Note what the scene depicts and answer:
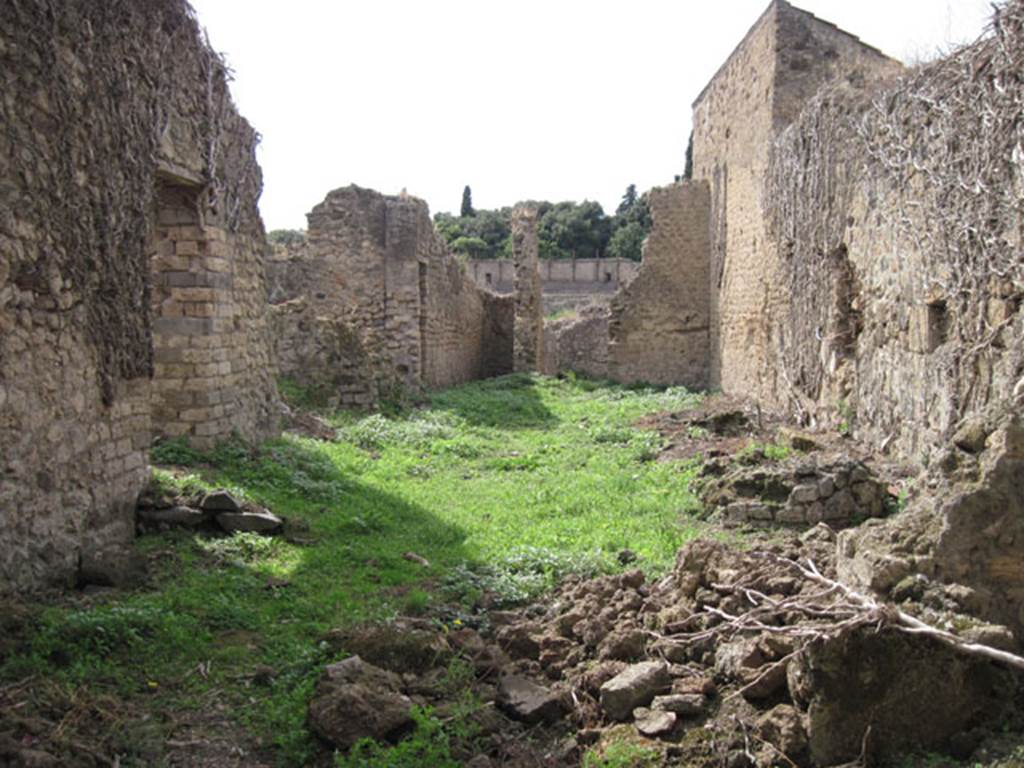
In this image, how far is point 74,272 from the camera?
214 inches

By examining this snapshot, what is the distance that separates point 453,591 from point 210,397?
13.2 ft

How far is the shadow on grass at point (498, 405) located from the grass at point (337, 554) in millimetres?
1892

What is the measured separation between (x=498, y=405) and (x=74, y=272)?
35.8 ft

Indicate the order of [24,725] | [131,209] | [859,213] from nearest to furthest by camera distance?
[24,725], [131,209], [859,213]

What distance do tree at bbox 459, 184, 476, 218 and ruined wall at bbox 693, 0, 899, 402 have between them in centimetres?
4618

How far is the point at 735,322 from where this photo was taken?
1619cm

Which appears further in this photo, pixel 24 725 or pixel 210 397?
pixel 210 397

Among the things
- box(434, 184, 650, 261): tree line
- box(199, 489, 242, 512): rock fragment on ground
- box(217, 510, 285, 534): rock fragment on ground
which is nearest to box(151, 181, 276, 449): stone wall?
box(199, 489, 242, 512): rock fragment on ground

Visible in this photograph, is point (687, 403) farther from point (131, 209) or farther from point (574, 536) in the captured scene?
point (131, 209)

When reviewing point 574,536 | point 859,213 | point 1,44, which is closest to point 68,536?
point 1,44

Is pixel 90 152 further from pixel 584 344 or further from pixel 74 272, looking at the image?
pixel 584 344

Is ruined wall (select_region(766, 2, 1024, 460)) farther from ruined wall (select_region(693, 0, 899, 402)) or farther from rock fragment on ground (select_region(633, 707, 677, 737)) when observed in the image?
rock fragment on ground (select_region(633, 707, 677, 737))

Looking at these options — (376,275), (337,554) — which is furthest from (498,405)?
(337,554)

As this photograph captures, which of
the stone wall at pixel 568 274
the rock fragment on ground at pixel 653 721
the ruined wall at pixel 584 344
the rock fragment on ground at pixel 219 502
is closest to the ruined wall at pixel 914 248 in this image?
the rock fragment on ground at pixel 653 721
